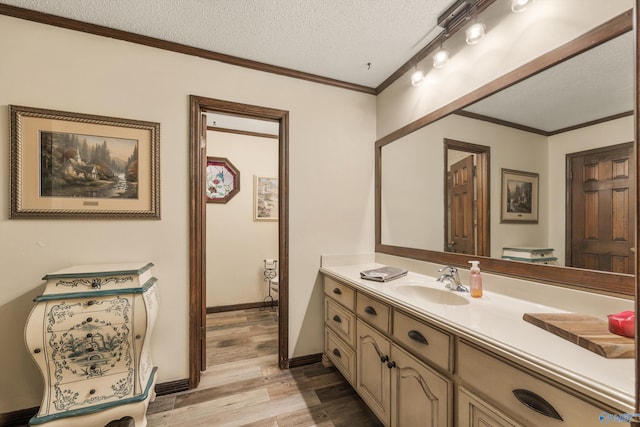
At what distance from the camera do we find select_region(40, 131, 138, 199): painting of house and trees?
5.27 feet

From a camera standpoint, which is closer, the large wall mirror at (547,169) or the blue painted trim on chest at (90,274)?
the large wall mirror at (547,169)

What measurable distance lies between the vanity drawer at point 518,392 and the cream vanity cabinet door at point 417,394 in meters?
0.14

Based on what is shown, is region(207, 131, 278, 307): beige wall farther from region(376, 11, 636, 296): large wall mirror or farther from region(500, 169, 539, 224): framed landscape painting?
region(500, 169, 539, 224): framed landscape painting

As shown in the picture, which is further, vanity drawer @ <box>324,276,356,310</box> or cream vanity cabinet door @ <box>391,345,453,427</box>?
vanity drawer @ <box>324,276,356,310</box>

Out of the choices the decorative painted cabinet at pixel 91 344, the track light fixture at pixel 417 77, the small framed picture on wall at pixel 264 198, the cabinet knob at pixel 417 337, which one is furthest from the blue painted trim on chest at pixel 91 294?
the track light fixture at pixel 417 77

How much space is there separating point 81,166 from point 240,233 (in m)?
2.00

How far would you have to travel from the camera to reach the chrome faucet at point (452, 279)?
4.92 ft

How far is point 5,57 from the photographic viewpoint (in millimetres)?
1532

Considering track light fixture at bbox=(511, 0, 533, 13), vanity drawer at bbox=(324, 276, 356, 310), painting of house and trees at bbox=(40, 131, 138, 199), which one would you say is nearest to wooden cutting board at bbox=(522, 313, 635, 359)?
vanity drawer at bbox=(324, 276, 356, 310)

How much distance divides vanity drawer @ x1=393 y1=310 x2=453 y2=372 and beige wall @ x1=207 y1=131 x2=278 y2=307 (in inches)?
102

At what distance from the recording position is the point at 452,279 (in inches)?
60.2

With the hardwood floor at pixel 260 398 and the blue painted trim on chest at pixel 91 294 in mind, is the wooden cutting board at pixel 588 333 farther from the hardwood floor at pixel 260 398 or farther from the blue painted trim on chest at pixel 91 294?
the blue painted trim on chest at pixel 91 294

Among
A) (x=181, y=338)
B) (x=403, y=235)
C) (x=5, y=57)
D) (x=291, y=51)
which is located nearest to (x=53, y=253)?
(x=181, y=338)

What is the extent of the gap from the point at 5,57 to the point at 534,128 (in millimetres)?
3009
